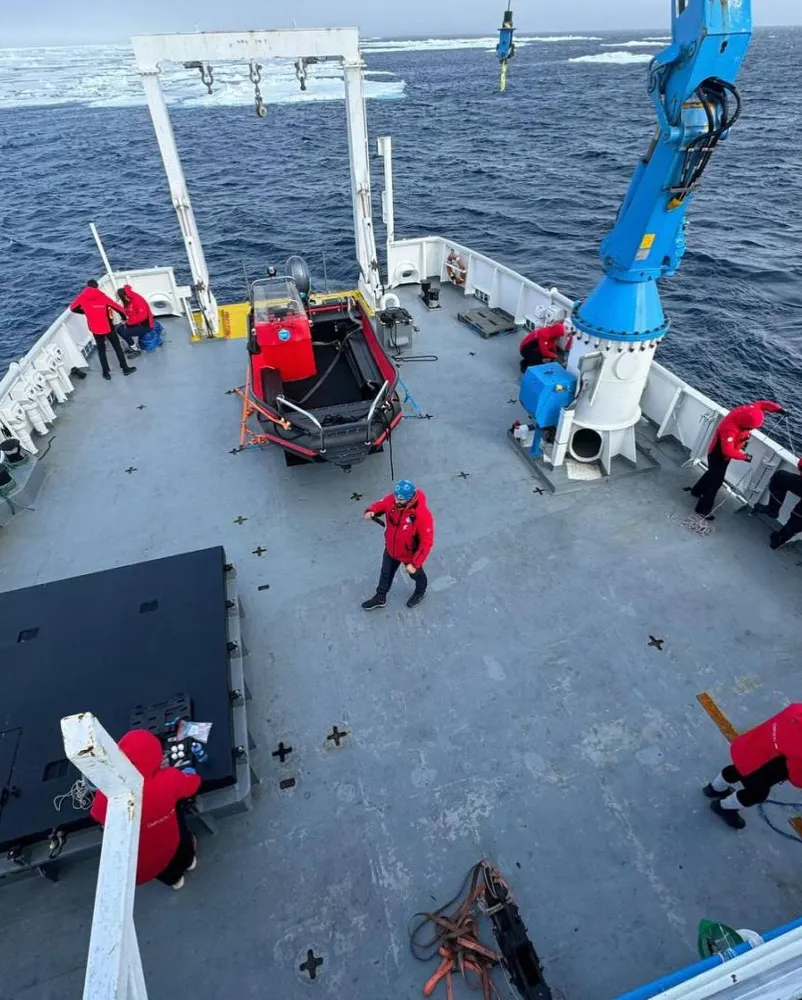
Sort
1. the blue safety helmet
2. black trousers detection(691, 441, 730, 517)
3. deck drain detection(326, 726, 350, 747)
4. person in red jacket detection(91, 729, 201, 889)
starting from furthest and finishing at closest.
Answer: black trousers detection(691, 441, 730, 517) < the blue safety helmet < deck drain detection(326, 726, 350, 747) < person in red jacket detection(91, 729, 201, 889)

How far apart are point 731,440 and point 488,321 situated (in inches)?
214

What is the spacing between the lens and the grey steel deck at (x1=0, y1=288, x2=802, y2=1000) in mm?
3545

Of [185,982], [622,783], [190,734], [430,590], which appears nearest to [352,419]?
[430,590]

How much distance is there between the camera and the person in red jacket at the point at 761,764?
3262 millimetres

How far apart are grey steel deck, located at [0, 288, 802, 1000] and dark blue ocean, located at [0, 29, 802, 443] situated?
363cm

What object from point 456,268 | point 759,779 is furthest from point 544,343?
point 759,779

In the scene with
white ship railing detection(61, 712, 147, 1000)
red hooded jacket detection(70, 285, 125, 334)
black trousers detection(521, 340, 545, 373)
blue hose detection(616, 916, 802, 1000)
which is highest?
white ship railing detection(61, 712, 147, 1000)

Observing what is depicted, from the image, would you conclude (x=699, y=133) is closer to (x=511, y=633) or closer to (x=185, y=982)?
(x=511, y=633)

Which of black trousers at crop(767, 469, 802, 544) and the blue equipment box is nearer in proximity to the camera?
black trousers at crop(767, 469, 802, 544)

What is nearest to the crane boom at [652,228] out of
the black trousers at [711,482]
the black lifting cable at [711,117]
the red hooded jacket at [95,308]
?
the black lifting cable at [711,117]

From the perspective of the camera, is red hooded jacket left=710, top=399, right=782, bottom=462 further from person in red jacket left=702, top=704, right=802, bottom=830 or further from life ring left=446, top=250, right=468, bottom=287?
life ring left=446, top=250, right=468, bottom=287

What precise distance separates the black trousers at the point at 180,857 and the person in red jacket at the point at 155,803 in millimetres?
12

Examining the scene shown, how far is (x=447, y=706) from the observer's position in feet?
15.6

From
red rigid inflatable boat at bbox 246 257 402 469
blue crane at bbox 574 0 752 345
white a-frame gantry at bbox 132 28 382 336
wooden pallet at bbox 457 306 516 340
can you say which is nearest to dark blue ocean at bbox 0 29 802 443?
wooden pallet at bbox 457 306 516 340
